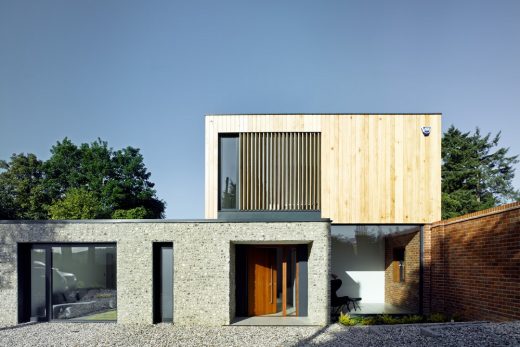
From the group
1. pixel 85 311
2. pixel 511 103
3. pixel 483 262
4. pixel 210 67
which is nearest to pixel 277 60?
pixel 210 67

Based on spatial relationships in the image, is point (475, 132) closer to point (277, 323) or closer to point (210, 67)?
point (210, 67)

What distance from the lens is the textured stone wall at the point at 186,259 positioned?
900 centimetres

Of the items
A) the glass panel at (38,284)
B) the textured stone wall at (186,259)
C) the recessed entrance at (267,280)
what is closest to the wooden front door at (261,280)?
the recessed entrance at (267,280)

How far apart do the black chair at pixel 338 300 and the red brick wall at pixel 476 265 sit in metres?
2.13

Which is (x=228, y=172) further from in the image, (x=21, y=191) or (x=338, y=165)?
(x=21, y=191)

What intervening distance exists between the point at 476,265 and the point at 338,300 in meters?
3.77

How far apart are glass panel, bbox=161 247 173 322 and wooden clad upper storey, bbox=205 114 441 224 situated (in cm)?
193

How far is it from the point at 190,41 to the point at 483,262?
446 inches

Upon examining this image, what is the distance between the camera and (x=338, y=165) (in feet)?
36.0

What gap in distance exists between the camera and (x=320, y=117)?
1114 cm

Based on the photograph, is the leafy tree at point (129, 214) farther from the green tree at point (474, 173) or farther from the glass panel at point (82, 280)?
the green tree at point (474, 173)

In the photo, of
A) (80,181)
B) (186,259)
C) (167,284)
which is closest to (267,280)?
(186,259)

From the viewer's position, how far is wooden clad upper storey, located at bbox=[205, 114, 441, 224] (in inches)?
426

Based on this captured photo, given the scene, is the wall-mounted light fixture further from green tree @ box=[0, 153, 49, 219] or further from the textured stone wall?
green tree @ box=[0, 153, 49, 219]
